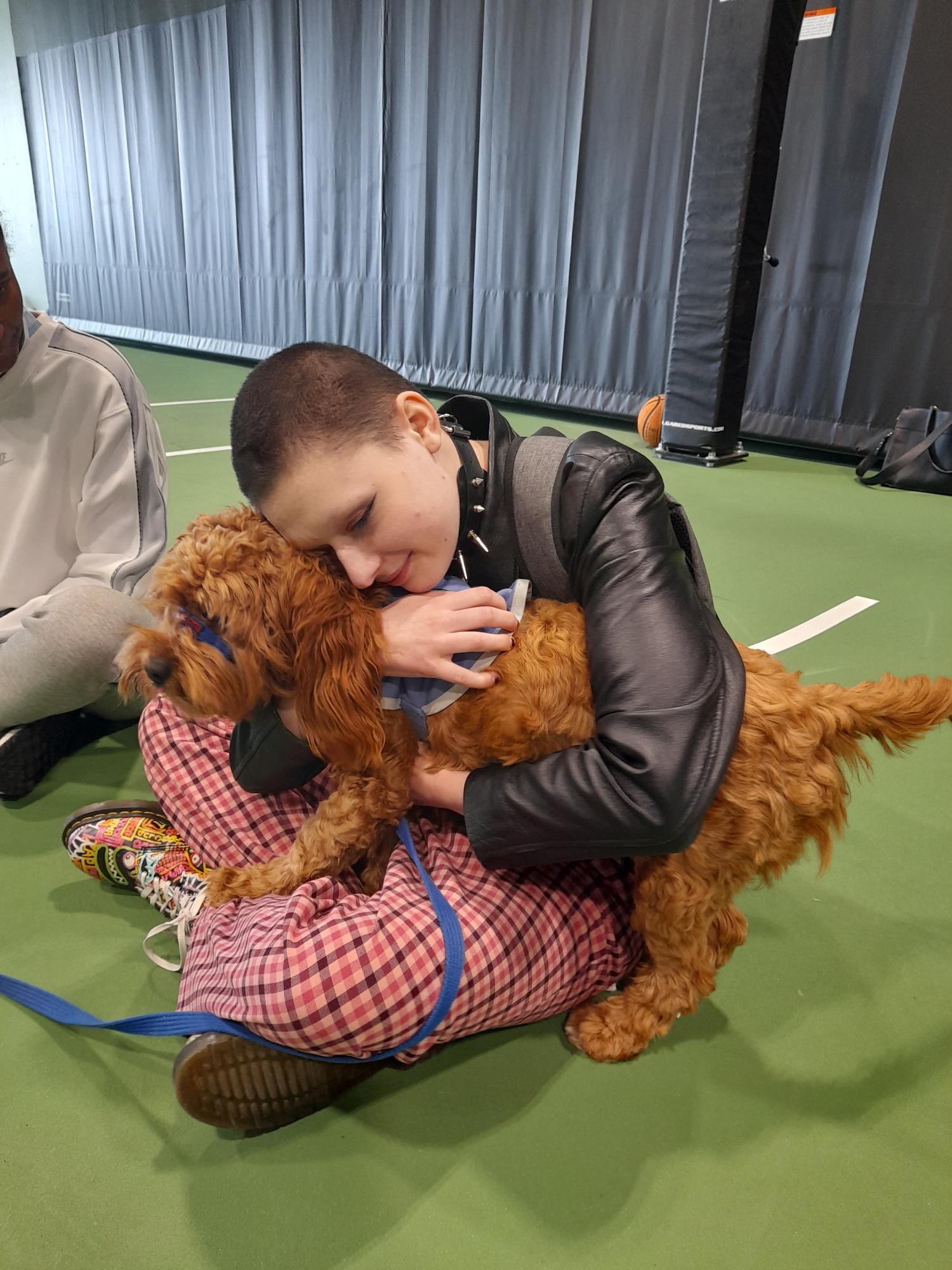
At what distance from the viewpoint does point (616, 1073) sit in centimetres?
146

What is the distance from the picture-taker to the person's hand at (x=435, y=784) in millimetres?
1455

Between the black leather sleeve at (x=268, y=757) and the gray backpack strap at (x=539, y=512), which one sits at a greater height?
the gray backpack strap at (x=539, y=512)

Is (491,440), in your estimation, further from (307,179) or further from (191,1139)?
Answer: (307,179)

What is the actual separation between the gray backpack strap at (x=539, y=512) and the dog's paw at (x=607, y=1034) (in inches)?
30.0

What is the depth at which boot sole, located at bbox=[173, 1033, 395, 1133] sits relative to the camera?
122 centimetres

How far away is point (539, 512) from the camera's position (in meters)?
1.48

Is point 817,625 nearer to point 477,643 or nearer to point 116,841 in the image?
point 477,643

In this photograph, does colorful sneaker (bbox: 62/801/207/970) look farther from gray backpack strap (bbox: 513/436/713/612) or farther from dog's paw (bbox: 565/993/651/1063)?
gray backpack strap (bbox: 513/436/713/612)

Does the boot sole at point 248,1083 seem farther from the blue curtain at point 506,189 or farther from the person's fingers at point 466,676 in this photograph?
the blue curtain at point 506,189

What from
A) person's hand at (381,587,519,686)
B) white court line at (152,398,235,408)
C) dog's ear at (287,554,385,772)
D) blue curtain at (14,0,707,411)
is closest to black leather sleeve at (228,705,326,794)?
dog's ear at (287,554,385,772)

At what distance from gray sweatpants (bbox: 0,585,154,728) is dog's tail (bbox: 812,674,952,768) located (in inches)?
59.9

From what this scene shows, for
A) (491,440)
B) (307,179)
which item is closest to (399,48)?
(307,179)

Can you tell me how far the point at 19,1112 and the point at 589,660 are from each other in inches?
46.3

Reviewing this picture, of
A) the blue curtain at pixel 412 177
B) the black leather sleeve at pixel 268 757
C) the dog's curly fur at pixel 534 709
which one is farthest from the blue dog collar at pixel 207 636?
the blue curtain at pixel 412 177
